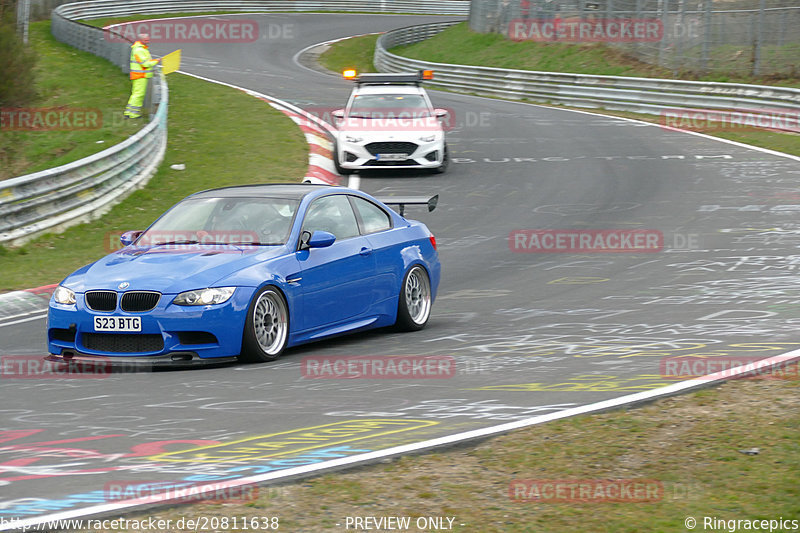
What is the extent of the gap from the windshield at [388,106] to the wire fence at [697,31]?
513 inches

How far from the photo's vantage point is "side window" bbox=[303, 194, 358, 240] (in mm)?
9992

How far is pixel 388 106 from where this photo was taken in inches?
912

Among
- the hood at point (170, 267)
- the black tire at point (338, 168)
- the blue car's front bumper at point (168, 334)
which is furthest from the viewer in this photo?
the black tire at point (338, 168)

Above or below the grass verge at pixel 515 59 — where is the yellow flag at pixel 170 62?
above

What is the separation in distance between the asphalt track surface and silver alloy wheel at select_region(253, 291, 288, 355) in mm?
167

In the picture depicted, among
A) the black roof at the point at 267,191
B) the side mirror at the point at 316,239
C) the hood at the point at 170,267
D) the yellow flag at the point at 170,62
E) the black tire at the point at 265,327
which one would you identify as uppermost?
the yellow flag at the point at 170,62

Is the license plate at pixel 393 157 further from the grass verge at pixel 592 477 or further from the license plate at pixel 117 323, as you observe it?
the grass verge at pixel 592 477

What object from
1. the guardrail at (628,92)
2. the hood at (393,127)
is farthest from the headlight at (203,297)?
the guardrail at (628,92)

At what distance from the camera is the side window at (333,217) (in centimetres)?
999

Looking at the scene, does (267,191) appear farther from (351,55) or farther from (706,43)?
(351,55)

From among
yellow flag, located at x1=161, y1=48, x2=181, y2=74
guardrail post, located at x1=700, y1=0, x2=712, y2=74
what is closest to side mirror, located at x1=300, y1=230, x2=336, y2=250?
yellow flag, located at x1=161, y1=48, x2=181, y2=74

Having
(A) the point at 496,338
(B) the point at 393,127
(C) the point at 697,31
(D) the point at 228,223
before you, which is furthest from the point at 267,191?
(C) the point at 697,31

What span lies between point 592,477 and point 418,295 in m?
5.48

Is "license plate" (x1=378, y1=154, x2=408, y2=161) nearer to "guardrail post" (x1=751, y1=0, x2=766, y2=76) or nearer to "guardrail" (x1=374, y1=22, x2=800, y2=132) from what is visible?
"guardrail" (x1=374, y1=22, x2=800, y2=132)
